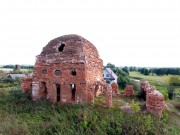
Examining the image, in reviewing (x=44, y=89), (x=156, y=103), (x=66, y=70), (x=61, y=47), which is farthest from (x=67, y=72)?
(x=156, y=103)

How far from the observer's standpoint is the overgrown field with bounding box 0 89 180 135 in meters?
10.8

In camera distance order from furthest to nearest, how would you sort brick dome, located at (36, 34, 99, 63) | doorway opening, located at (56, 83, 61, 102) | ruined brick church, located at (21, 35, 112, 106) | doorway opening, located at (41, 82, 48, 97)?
doorway opening, located at (41, 82, 48, 97)
doorway opening, located at (56, 83, 61, 102)
brick dome, located at (36, 34, 99, 63)
ruined brick church, located at (21, 35, 112, 106)

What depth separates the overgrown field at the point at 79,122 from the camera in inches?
425

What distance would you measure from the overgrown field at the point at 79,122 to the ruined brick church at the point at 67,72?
1.17 m

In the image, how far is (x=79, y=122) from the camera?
11906mm

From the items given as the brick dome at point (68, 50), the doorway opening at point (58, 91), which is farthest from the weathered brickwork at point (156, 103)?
the doorway opening at point (58, 91)

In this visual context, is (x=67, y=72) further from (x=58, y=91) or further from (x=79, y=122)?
(x=79, y=122)

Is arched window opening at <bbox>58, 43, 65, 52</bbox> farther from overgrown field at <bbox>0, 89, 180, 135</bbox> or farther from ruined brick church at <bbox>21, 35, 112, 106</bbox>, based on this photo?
overgrown field at <bbox>0, 89, 180, 135</bbox>

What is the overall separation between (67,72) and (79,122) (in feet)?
15.8

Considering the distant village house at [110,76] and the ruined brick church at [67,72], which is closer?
the ruined brick church at [67,72]

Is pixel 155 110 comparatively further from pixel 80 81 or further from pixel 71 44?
pixel 71 44

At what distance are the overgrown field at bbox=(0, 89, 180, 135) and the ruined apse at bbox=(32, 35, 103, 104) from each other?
121cm

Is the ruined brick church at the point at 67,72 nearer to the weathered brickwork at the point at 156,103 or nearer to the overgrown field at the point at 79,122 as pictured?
the overgrown field at the point at 79,122

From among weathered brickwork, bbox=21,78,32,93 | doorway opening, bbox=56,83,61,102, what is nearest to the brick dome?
doorway opening, bbox=56,83,61,102
